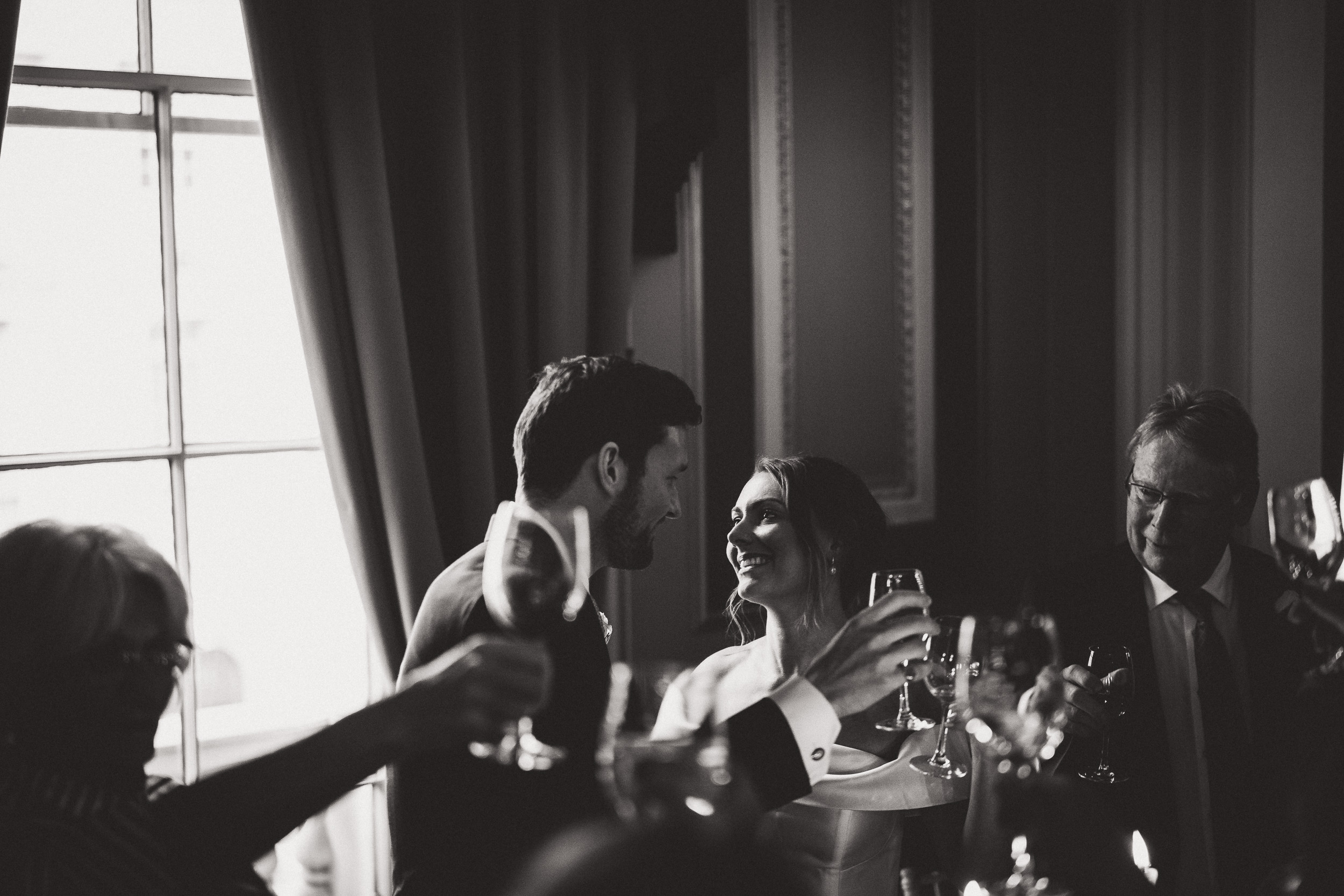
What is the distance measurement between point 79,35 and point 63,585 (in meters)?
1.78

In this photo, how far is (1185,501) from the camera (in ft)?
6.49

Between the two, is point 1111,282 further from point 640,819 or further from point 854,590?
point 640,819

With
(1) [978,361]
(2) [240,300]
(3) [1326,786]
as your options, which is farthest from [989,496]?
(3) [1326,786]

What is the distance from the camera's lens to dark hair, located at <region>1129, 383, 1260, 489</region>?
199 cm

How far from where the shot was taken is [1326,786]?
0.92 metres

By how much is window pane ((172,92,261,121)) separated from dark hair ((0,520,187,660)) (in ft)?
5.32

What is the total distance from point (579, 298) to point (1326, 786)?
79.7 inches

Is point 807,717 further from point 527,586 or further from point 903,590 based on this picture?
point 527,586

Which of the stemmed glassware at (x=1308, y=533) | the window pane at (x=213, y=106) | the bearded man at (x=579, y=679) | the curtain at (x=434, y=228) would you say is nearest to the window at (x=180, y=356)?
the window pane at (x=213, y=106)

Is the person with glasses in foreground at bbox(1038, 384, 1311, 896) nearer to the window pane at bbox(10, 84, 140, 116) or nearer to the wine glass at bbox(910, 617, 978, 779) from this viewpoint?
the wine glass at bbox(910, 617, 978, 779)

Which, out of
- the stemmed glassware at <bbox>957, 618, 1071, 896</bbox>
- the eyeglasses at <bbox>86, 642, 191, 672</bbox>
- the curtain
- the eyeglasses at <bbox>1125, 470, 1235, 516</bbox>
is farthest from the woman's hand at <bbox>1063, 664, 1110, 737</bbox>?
the curtain

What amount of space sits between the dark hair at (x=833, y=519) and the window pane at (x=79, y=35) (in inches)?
63.7

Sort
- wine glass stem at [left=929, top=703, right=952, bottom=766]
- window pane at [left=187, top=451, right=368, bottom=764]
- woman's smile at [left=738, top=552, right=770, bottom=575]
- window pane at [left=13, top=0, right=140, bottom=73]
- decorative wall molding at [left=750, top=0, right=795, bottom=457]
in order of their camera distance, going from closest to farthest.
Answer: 1. wine glass stem at [left=929, top=703, right=952, bottom=766]
2. woman's smile at [left=738, top=552, right=770, bottom=575]
3. window pane at [left=13, top=0, right=140, bottom=73]
4. window pane at [left=187, top=451, right=368, bottom=764]
5. decorative wall molding at [left=750, top=0, right=795, bottom=457]

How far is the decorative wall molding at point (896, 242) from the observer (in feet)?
10.2
